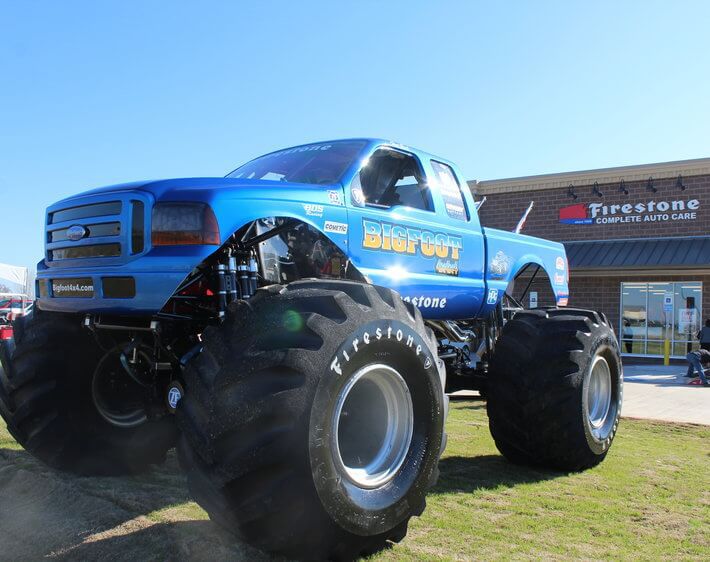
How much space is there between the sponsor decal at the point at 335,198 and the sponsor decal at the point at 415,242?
0.26 meters

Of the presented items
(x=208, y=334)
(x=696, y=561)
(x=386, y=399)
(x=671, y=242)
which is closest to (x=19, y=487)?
→ (x=208, y=334)

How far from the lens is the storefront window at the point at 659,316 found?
21.5 meters

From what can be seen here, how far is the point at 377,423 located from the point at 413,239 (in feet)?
5.85

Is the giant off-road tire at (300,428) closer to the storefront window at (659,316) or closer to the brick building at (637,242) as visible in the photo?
the brick building at (637,242)

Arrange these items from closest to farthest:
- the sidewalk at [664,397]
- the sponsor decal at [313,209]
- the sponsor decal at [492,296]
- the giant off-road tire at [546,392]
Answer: the sponsor decal at [313,209] → the giant off-road tire at [546,392] → the sponsor decal at [492,296] → the sidewalk at [664,397]

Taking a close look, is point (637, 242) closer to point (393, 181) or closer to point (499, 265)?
point (499, 265)

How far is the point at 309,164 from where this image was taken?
16.4ft

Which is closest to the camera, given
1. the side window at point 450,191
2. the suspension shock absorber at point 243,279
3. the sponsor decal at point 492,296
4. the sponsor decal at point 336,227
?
the suspension shock absorber at point 243,279

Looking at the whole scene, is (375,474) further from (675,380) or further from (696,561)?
(675,380)

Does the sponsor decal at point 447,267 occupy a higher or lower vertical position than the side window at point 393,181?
lower

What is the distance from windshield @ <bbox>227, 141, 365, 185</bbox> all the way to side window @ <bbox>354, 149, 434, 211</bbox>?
22 centimetres

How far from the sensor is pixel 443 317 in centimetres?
581

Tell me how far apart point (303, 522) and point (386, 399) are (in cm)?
100

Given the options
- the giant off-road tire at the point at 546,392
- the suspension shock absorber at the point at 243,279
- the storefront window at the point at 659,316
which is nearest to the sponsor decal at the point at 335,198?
the suspension shock absorber at the point at 243,279
